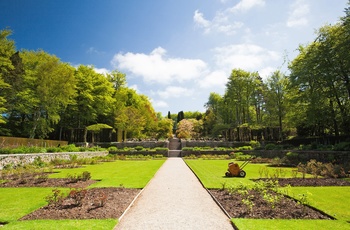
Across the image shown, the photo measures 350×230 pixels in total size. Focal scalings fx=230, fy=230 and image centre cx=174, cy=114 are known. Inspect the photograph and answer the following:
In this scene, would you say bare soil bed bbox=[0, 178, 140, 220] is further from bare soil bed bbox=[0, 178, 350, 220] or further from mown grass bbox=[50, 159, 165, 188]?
mown grass bbox=[50, 159, 165, 188]

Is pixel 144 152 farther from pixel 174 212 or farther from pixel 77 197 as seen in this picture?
pixel 174 212

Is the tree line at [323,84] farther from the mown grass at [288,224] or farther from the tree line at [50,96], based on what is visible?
the tree line at [50,96]

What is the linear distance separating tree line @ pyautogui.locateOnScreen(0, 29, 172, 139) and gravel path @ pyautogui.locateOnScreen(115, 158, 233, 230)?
66.0ft

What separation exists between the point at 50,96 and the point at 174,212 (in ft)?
101

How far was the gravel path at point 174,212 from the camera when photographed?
5.49 meters

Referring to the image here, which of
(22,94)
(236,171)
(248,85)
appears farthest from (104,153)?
(248,85)

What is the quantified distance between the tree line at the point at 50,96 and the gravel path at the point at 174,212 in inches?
791

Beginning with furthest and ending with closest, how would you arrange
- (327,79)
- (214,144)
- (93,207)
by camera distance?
(214,144) → (327,79) → (93,207)

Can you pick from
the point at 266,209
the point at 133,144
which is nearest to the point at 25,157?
the point at 266,209

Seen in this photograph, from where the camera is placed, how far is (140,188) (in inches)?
389

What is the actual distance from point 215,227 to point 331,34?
25.5 m

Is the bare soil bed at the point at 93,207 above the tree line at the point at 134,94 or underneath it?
underneath

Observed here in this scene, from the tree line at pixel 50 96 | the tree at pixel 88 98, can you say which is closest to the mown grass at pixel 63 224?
the tree line at pixel 50 96

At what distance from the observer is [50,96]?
31500 mm
